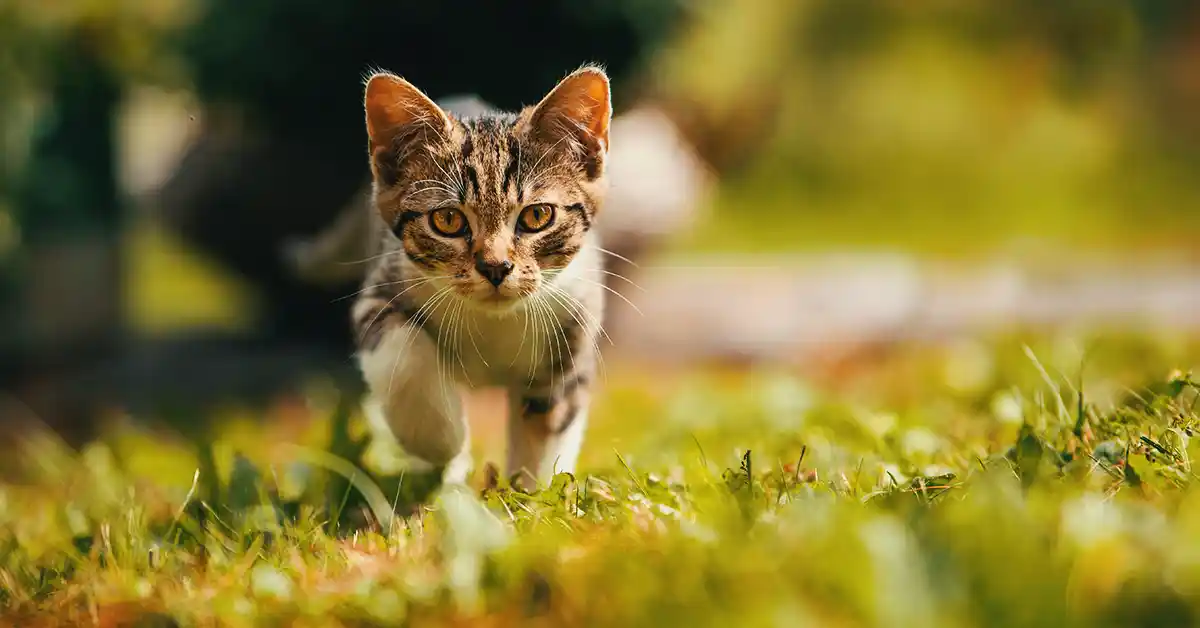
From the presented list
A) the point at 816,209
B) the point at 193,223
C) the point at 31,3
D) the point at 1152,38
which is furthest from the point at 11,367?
the point at 1152,38

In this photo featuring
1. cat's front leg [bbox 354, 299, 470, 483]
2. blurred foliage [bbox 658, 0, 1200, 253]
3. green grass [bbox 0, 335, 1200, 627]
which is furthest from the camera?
blurred foliage [bbox 658, 0, 1200, 253]

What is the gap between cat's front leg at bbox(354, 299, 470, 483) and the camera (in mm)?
1839

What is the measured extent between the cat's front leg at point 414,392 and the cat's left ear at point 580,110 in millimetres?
428

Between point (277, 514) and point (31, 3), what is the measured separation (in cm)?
247

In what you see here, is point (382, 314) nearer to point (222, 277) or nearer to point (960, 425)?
point (960, 425)

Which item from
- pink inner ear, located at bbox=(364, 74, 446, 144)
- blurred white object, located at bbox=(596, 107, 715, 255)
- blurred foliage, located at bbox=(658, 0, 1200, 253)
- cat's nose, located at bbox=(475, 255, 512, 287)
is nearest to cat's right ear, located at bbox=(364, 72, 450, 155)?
pink inner ear, located at bbox=(364, 74, 446, 144)

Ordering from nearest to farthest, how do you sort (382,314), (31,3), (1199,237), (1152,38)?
(382,314) → (31,3) → (1199,237) → (1152,38)

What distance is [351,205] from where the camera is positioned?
3529 millimetres

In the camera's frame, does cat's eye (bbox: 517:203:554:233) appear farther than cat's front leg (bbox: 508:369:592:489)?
No

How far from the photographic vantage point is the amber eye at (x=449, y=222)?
1.78 m

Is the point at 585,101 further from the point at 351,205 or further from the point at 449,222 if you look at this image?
the point at 351,205

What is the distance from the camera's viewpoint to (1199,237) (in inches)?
304

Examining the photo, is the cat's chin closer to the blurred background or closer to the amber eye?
the amber eye

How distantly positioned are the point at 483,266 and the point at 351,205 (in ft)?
6.37
